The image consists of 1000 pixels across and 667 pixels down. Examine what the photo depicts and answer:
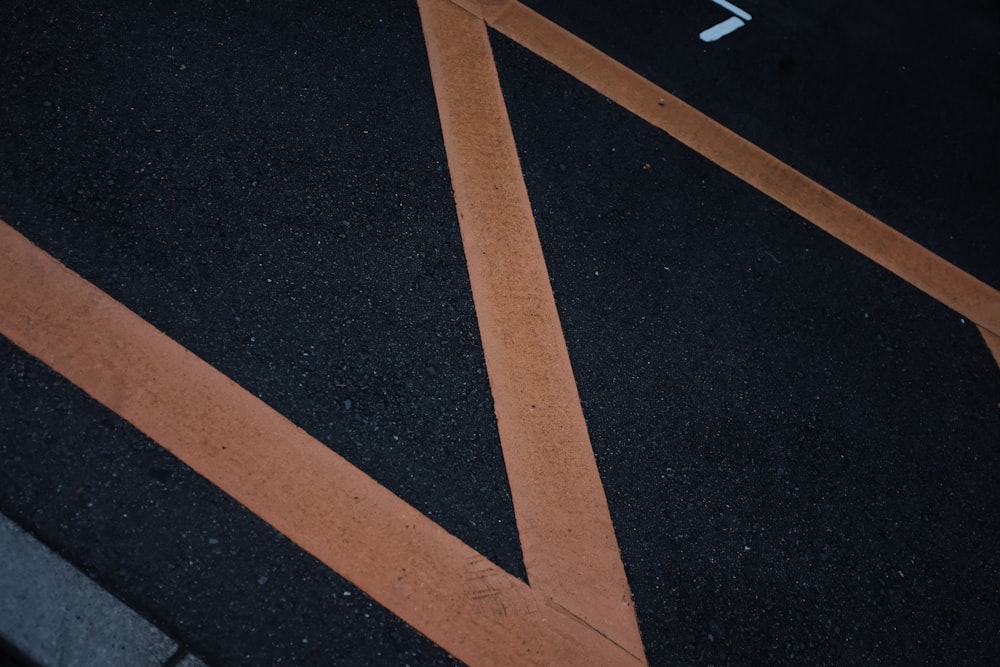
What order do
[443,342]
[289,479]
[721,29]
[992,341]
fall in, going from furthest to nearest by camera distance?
1. [721,29]
2. [992,341]
3. [443,342]
4. [289,479]

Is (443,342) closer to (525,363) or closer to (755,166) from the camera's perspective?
(525,363)

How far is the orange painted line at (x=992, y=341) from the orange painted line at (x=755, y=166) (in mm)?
24

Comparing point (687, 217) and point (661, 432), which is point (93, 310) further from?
point (687, 217)

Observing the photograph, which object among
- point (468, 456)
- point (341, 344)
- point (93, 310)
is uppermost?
point (93, 310)

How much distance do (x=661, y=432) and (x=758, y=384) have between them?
457 millimetres

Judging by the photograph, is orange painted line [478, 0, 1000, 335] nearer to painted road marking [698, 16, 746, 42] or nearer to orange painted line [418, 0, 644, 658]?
orange painted line [418, 0, 644, 658]

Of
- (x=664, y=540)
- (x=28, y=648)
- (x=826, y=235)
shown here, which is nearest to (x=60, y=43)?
(x=28, y=648)

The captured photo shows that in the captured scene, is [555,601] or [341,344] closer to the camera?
[555,601]

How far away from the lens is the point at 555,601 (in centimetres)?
208

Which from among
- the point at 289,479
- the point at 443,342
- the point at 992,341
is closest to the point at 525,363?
the point at 443,342

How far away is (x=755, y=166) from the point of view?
3.16m

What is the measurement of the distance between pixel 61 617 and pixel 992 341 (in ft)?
11.0

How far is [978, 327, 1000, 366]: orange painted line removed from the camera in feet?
9.79

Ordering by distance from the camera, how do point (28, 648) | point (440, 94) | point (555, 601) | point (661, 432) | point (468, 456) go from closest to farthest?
point (28, 648), point (555, 601), point (468, 456), point (661, 432), point (440, 94)
